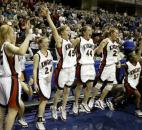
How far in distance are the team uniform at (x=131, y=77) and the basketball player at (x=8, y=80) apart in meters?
3.55

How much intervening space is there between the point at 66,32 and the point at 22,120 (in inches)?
69.3

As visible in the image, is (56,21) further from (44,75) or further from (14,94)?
(14,94)

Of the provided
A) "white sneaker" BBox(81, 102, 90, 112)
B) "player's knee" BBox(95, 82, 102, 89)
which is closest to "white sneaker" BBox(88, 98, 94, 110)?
"white sneaker" BBox(81, 102, 90, 112)

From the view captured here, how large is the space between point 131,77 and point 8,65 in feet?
12.5

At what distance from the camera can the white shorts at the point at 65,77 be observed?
22.7ft

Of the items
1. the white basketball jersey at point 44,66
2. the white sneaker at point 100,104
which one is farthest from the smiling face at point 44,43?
the white sneaker at point 100,104

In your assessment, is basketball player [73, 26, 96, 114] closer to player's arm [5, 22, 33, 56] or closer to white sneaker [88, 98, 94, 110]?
white sneaker [88, 98, 94, 110]

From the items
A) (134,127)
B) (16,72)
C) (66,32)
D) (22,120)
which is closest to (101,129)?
(134,127)

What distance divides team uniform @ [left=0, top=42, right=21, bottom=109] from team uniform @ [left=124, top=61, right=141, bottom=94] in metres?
3.55

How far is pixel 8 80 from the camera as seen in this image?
192 inches

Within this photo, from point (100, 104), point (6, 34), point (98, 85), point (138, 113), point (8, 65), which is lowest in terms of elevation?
point (138, 113)

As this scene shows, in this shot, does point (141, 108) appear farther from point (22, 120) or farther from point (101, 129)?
point (22, 120)

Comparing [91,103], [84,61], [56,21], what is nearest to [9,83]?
[84,61]

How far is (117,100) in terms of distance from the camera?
827cm
